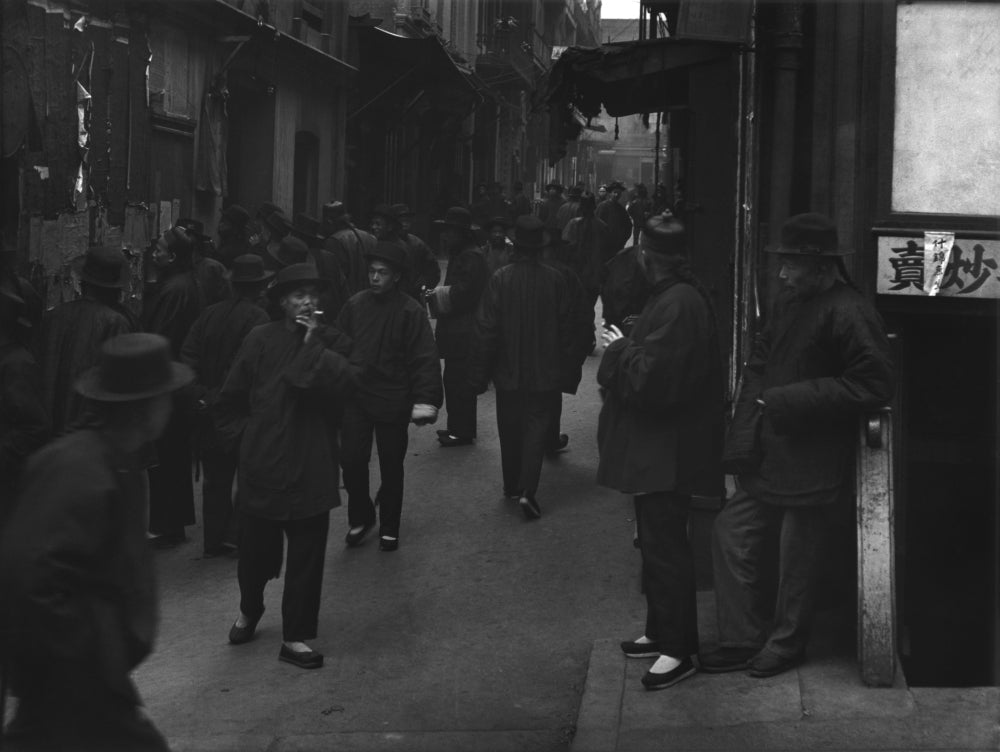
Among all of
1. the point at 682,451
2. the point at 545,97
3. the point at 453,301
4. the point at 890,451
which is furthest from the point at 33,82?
the point at 890,451

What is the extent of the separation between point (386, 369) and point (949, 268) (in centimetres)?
342

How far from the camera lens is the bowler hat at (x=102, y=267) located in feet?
24.7

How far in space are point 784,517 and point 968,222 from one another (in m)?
1.73

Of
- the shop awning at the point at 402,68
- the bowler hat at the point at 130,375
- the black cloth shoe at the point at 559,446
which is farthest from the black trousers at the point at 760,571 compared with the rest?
the shop awning at the point at 402,68

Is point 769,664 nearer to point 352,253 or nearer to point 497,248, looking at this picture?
point 352,253

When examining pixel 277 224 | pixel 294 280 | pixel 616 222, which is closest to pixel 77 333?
pixel 294 280

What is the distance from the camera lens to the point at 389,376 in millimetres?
8352

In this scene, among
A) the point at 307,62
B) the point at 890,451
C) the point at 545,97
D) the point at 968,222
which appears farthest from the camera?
the point at 307,62

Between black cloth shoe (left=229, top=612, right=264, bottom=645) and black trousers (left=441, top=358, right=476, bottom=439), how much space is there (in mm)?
4236

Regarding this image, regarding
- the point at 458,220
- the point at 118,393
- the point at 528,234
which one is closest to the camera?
the point at 118,393

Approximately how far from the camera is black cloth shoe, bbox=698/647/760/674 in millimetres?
6055

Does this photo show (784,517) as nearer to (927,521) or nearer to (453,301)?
(927,521)

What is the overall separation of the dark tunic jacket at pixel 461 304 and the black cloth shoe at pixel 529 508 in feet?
7.24

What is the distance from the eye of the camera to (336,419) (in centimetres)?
664
